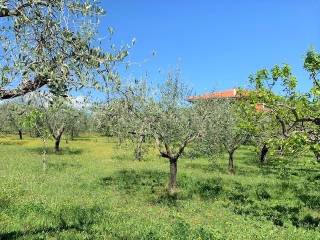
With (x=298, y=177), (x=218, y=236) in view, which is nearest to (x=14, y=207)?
(x=218, y=236)

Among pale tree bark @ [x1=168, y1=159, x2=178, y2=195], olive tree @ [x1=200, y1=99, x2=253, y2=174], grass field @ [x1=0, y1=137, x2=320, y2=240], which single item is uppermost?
olive tree @ [x1=200, y1=99, x2=253, y2=174]

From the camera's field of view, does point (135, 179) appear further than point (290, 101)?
Yes

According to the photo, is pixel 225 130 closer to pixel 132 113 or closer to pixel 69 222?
pixel 132 113

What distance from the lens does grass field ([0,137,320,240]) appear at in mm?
17172

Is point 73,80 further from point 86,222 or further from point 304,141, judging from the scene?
point 304,141

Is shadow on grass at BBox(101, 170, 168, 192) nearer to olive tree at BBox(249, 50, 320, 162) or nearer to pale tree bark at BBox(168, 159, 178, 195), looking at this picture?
pale tree bark at BBox(168, 159, 178, 195)

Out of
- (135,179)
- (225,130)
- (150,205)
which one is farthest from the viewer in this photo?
(225,130)

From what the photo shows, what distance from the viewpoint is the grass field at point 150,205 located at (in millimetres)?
17172

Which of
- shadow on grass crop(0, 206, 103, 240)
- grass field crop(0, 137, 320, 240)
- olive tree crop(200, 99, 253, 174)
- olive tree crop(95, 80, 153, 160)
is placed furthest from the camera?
olive tree crop(200, 99, 253, 174)

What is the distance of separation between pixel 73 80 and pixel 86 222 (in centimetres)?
908

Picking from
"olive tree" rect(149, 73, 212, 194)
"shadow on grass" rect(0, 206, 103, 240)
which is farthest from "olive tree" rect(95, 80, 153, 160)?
"shadow on grass" rect(0, 206, 103, 240)

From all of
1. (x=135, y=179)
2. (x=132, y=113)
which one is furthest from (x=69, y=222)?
(x=135, y=179)

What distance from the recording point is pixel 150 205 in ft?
81.9

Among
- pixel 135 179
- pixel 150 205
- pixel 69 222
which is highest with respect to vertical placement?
pixel 135 179
